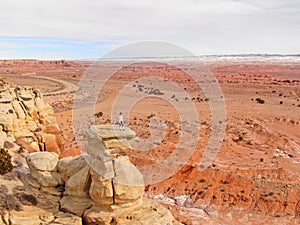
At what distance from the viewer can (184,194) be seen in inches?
815

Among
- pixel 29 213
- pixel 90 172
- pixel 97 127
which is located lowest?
pixel 29 213

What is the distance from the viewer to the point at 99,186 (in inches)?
492

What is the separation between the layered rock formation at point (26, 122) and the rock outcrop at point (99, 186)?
15.9 feet

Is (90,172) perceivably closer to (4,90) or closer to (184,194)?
(184,194)

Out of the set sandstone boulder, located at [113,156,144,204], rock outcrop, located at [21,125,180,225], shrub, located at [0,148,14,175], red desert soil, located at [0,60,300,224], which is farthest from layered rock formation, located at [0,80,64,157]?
sandstone boulder, located at [113,156,144,204]

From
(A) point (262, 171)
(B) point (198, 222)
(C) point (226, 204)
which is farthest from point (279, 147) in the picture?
(B) point (198, 222)

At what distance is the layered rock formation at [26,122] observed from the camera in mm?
19386

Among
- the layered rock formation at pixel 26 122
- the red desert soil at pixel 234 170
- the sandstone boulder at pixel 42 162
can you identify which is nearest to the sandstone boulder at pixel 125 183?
the red desert soil at pixel 234 170

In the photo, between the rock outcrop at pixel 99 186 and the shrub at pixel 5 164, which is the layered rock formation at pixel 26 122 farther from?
the rock outcrop at pixel 99 186

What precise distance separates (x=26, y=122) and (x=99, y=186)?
34.6 feet

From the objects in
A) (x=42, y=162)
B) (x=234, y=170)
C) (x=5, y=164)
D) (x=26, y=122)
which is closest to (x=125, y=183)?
(x=42, y=162)

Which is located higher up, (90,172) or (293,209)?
(90,172)

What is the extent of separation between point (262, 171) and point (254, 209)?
465 cm

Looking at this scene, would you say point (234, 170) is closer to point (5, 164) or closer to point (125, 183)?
point (125, 183)
